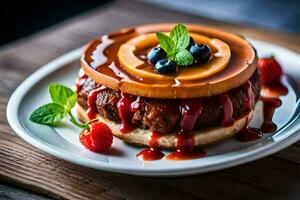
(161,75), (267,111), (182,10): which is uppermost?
(161,75)

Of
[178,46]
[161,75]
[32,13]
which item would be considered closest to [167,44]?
[178,46]

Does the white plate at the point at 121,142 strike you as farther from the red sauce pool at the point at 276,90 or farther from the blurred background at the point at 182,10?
the blurred background at the point at 182,10

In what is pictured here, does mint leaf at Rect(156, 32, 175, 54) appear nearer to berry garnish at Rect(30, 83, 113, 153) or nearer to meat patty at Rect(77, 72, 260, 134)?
meat patty at Rect(77, 72, 260, 134)

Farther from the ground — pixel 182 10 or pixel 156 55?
pixel 156 55

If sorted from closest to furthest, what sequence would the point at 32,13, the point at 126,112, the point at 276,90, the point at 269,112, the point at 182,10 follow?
the point at 126,112
the point at 269,112
the point at 276,90
the point at 182,10
the point at 32,13

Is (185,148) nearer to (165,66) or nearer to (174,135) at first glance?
(174,135)

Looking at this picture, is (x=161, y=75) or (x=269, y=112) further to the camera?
(x=269, y=112)

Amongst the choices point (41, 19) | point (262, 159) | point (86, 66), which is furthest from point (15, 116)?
point (41, 19)
